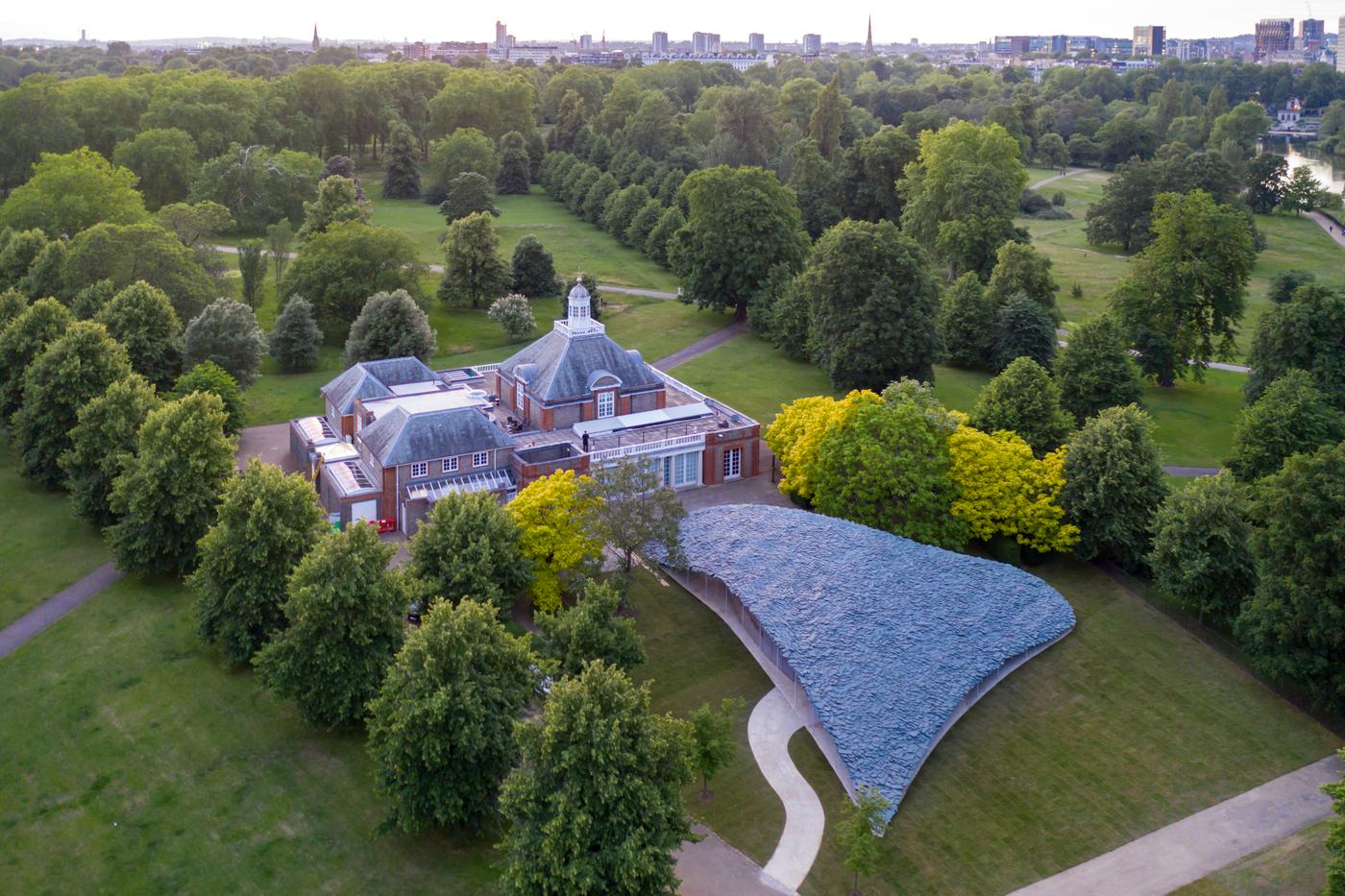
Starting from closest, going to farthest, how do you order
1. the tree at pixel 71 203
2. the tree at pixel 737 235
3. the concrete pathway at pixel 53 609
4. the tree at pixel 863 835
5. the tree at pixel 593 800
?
the tree at pixel 593 800 → the tree at pixel 863 835 → the concrete pathway at pixel 53 609 → the tree at pixel 737 235 → the tree at pixel 71 203

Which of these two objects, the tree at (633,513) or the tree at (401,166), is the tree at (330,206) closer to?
the tree at (401,166)

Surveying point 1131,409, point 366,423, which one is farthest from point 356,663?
point 1131,409

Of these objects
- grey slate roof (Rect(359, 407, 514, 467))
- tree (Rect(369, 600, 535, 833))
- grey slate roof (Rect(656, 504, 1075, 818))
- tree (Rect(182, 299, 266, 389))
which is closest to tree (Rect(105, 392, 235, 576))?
grey slate roof (Rect(359, 407, 514, 467))

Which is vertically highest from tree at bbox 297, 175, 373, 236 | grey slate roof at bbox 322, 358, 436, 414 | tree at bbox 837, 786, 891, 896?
tree at bbox 297, 175, 373, 236

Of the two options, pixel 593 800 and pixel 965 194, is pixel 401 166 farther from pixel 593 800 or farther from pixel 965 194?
pixel 593 800

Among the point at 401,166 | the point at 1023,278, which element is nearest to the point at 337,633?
the point at 1023,278

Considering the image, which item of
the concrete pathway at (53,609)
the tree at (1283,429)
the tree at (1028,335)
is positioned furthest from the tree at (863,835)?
the tree at (1028,335)

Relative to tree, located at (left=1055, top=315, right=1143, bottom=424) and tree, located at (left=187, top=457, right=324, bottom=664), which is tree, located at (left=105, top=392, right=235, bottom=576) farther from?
tree, located at (left=1055, top=315, right=1143, bottom=424)
